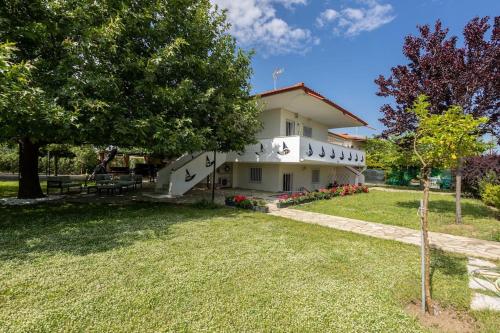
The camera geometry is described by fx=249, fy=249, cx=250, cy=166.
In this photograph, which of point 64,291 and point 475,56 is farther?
point 475,56

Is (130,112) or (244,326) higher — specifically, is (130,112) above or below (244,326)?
above

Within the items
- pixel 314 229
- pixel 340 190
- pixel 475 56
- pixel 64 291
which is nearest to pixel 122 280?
pixel 64 291

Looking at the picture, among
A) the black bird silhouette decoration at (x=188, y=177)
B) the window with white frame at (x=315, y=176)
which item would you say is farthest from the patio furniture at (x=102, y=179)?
the window with white frame at (x=315, y=176)

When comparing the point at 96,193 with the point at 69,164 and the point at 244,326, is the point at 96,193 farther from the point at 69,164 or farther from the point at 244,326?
the point at 69,164

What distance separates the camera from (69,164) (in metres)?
31.2

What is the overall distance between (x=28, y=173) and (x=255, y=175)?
12.9 meters

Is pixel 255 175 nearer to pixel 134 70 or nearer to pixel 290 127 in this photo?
pixel 290 127

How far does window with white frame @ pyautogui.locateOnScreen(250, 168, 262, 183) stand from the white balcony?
236 cm

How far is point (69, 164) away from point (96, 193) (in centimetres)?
2190

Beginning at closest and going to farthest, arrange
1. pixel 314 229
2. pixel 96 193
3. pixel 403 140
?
pixel 314 229 → pixel 403 140 → pixel 96 193

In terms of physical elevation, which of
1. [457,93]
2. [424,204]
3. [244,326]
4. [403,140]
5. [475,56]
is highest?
[475,56]

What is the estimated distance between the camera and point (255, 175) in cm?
1850

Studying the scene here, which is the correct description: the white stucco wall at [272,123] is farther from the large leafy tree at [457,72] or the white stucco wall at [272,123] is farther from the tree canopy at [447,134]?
the tree canopy at [447,134]

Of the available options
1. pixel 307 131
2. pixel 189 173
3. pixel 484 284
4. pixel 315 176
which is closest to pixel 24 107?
pixel 189 173
